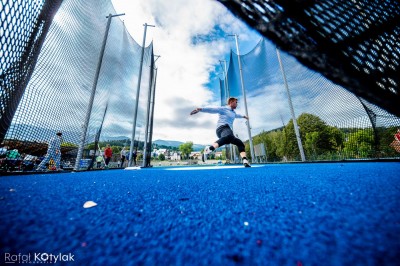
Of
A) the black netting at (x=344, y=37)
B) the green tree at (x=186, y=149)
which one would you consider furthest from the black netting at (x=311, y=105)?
the green tree at (x=186, y=149)

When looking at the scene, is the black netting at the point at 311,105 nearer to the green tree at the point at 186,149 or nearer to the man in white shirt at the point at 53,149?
the man in white shirt at the point at 53,149

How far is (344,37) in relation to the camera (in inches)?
41.4

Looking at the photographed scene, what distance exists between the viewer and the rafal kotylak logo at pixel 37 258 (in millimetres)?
491

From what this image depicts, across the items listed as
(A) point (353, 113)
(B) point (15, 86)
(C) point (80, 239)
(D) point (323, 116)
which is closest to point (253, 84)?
(D) point (323, 116)

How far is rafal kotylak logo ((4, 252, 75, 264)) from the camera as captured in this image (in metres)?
0.49

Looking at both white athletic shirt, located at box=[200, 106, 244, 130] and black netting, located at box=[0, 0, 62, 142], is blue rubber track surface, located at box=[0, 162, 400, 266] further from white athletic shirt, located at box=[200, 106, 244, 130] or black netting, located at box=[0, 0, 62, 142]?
white athletic shirt, located at box=[200, 106, 244, 130]

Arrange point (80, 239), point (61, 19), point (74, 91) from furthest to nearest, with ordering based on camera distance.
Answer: point (74, 91)
point (61, 19)
point (80, 239)

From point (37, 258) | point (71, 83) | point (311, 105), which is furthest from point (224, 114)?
point (311, 105)

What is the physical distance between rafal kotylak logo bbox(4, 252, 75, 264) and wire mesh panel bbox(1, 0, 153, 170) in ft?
10.3

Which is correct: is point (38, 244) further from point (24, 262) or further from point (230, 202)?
point (230, 202)

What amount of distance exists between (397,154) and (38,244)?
319 inches

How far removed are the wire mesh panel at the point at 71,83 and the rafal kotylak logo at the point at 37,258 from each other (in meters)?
3.13

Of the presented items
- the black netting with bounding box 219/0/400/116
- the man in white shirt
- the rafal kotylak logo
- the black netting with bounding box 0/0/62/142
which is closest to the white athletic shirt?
the black netting with bounding box 219/0/400/116

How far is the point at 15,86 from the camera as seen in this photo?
2473 millimetres
